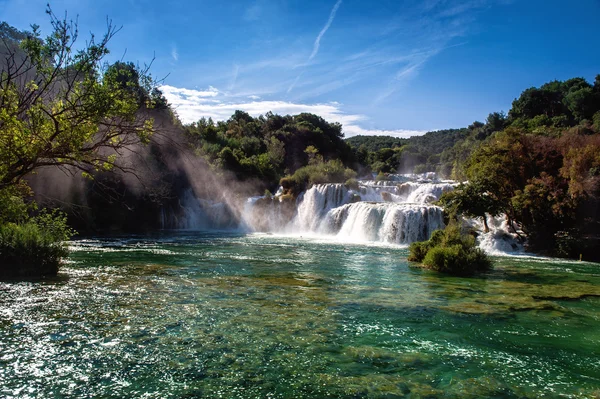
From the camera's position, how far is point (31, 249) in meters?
Result: 11.5

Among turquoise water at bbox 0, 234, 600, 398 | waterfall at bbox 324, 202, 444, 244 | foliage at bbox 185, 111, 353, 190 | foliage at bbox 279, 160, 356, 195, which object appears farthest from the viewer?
foliage at bbox 185, 111, 353, 190

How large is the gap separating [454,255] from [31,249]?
43.6ft

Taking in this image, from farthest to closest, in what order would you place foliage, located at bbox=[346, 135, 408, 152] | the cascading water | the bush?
1. foliage, located at bbox=[346, 135, 408, 152]
2. the cascading water
3. the bush

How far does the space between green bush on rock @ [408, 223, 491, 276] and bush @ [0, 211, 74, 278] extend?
39.9ft

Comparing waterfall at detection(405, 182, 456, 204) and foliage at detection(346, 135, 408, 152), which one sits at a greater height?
foliage at detection(346, 135, 408, 152)

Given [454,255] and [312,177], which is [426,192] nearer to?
[312,177]

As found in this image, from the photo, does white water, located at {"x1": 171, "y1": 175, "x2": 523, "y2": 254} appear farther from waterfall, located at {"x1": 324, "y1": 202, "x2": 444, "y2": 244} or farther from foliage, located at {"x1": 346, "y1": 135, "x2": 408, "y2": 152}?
foliage, located at {"x1": 346, "y1": 135, "x2": 408, "y2": 152}

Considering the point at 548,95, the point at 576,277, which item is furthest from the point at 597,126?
the point at 576,277

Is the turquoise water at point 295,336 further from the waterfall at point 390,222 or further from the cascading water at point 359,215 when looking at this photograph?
the cascading water at point 359,215

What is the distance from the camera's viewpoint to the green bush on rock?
1398 centimetres

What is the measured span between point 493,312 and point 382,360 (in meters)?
4.20

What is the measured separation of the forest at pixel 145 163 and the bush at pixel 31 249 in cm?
3

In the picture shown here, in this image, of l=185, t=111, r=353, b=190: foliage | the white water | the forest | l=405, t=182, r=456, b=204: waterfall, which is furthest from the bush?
l=185, t=111, r=353, b=190: foliage

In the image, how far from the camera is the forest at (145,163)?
556 cm
